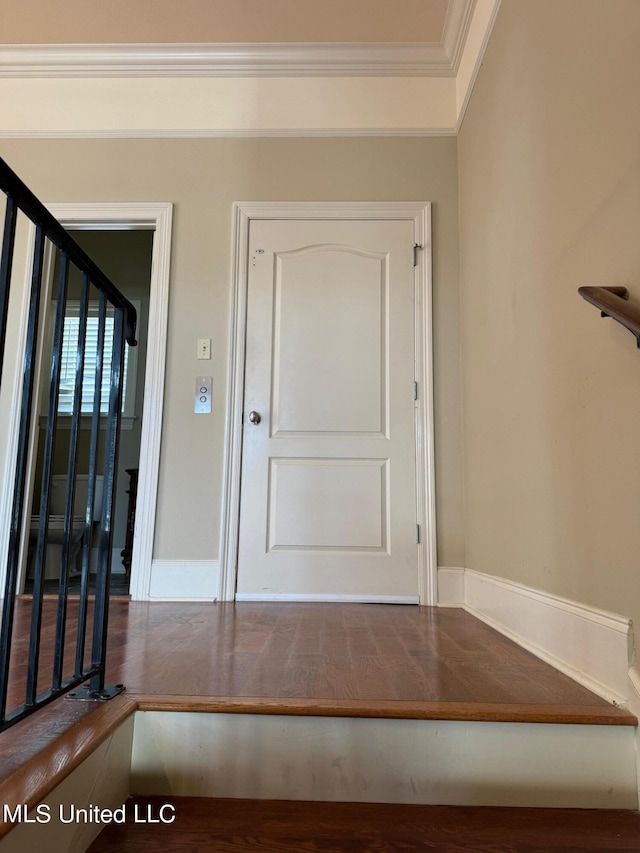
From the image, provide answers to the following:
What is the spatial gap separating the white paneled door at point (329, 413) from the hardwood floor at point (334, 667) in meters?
0.36

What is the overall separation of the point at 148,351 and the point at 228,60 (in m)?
1.58

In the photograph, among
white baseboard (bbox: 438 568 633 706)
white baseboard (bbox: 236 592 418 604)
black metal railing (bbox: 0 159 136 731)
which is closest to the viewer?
black metal railing (bbox: 0 159 136 731)

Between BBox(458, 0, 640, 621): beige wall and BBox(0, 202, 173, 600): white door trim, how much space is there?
1.49 m

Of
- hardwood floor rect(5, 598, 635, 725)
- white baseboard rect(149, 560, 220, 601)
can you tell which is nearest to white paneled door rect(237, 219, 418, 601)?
white baseboard rect(149, 560, 220, 601)

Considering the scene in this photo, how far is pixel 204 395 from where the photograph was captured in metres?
2.69

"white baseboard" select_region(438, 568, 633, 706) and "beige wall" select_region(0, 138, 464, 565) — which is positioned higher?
"beige wall" select_region(0, 138, 464, 565)

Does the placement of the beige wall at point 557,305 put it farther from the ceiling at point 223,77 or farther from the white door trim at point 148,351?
the white door trim at point 148,351

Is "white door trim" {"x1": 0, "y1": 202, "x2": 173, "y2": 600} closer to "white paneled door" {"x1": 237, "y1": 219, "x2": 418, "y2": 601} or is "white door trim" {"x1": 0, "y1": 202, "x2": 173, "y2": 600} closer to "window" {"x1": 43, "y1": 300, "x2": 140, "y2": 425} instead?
"white paneled door" {"x1": 237, "y1": 219, "x2": 418, "y2": 601}

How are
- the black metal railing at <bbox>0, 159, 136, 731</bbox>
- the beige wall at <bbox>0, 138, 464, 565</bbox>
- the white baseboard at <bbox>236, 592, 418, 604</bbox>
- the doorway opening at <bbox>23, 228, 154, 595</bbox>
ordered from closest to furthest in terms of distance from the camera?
the black metal railing at <bbox>0, 159, 136, 731</bbox> < the white baseboard at <bbox>236, 592, 418, 604</bbox> < the beige wall at <bbox>0, 138, 464, 565</bbox> < the doorway opening at <bbox>23, 228, 154, 595</bbox>

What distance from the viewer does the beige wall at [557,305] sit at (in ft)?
4.05

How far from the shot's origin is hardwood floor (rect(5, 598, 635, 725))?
3.69 ft

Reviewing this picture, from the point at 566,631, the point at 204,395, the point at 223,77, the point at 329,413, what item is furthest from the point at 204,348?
the point at 566,631

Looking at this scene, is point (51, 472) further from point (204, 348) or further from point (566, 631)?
point (204, 348)

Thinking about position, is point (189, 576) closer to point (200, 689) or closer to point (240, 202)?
point (200, 689)
